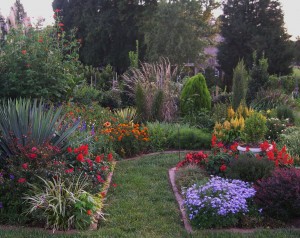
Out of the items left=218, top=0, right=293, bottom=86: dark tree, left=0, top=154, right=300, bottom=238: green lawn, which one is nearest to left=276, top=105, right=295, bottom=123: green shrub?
left=0, top=154, right=300, bottom=238: green lawn

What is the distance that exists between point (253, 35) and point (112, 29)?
1222 centimetres

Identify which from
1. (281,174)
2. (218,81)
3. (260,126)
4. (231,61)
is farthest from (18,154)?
(231,61)

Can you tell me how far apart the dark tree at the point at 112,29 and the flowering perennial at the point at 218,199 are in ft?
98.2

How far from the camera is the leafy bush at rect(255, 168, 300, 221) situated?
198 inches

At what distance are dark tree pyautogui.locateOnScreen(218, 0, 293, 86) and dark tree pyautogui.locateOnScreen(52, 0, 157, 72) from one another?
7.11m

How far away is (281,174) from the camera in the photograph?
537 cm

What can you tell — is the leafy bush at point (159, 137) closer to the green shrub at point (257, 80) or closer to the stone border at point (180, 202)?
the stone border at point (180, 202)

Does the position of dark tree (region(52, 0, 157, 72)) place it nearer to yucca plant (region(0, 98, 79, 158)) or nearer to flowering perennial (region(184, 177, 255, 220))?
yucca plant (region(0, 98, 79, 158))

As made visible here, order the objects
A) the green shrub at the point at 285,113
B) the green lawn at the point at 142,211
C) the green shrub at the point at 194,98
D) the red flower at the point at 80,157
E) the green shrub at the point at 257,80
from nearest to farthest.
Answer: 1. the green lawn at the point at 142,211
2. the red flower at the point at 80,157
3. the green shrub at the point at 285,113
4. the green shrub at the point at 194,98
5. the green shrub at the point at 257,80

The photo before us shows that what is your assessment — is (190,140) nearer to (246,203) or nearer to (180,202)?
(180,202)

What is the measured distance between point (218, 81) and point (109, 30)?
12.7 metres

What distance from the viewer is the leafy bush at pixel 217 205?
16.1 ft

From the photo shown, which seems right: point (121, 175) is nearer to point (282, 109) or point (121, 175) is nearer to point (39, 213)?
point (39, 213)

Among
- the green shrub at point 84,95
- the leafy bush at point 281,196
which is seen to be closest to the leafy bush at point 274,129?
the leafy bush at point 281,196
